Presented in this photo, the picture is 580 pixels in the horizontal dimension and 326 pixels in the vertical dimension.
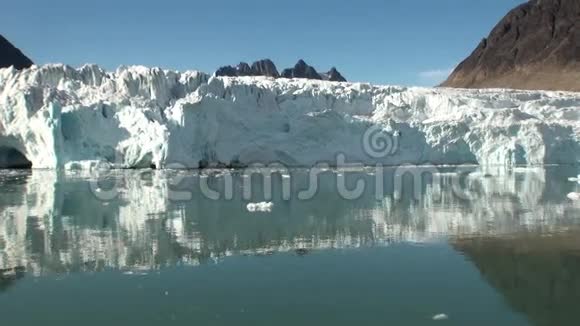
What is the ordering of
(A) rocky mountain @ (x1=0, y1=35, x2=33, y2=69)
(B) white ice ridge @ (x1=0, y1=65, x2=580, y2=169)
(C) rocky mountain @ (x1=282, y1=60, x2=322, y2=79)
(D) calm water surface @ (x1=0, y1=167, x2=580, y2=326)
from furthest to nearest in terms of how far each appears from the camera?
(C) rocky mountain @ (x1=282, y1=60, x2=322, y2=79)
(A) rocky mountain @ (x1=0, y1=35, x2=33, y2=69)
(B) white ice ridge @ (x1=0, y1=65, x2=580, y2=169)
(D) calm water surface @ (x1=0, y1=167, x2=580, y2=326)

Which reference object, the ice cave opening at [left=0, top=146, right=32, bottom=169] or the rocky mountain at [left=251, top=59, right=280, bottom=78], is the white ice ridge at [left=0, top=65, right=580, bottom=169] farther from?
the rocky mountain at [left=251, top=59, right=280, bottom=78]

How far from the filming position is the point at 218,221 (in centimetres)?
921

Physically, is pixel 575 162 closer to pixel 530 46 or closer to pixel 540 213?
pixel 540 213

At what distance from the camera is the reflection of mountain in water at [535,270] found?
4.82m

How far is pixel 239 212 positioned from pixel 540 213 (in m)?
4.73

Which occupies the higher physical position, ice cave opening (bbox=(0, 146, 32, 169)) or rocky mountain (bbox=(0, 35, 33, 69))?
rocky mountain (bbox=(0, 35, 33, 69))

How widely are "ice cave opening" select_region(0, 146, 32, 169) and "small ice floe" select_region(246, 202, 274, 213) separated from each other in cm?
1436

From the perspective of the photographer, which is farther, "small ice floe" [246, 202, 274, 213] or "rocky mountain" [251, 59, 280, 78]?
"rocky mountain" [251, 59, 280, 78]

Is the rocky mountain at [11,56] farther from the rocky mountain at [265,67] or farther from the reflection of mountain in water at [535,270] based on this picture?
the reflection of mountain in water at [535,270]

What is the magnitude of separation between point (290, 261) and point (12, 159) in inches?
756

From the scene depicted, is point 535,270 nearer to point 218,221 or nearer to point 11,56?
point 218,221

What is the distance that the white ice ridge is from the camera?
19.6m

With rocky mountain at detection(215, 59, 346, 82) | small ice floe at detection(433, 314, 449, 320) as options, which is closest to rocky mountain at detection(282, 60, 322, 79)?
rocky mountain at detection(215, 59, 346, 82)

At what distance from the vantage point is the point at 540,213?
988cm
